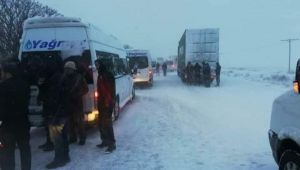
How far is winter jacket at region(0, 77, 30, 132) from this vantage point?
22.9 feet

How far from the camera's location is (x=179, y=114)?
50.4 feet

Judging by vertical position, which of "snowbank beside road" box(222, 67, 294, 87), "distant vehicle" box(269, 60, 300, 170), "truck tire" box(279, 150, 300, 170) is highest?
"distant vehicle" box(269, 60, 300, 170)

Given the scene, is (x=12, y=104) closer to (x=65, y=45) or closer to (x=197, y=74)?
(x=65, y=45)

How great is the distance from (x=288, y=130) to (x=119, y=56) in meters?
10.7

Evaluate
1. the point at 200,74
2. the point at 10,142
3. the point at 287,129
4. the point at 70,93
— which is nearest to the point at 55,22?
the point at 70,93

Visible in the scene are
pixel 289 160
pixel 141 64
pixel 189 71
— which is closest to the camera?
pixel 289 160

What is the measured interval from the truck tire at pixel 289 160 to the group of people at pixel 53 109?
3524mm

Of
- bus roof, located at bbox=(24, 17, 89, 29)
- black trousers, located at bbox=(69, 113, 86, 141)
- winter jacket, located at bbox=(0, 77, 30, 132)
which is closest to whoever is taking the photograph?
winter jacket, located at bbox=(0, 77, 30, 132)

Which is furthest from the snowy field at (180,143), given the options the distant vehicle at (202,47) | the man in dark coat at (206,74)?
the distant vehicle at (202,47)

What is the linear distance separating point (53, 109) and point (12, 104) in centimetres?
142

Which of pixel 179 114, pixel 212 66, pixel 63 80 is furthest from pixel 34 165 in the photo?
pixel 212 66

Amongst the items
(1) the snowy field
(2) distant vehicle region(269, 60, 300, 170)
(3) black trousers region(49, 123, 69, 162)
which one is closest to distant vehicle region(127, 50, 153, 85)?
(1) the snowy field

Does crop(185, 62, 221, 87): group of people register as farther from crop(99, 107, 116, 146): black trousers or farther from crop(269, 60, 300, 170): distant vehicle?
crop(269, 60, 300, 170): distant vehicle

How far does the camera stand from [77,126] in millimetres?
10188
